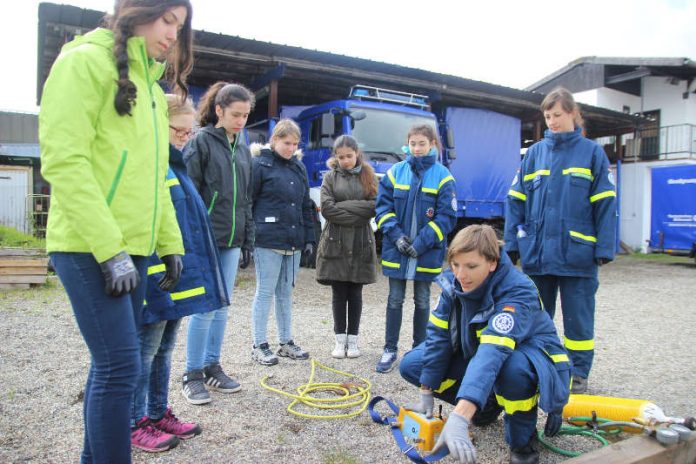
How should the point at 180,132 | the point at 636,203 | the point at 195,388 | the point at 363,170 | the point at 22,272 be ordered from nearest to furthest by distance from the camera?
the point at 180,132
the point at 195,388
the point at 363,170
the point at 22,272
the point at 636,203

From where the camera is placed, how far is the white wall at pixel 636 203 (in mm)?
17938

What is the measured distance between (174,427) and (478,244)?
171cm

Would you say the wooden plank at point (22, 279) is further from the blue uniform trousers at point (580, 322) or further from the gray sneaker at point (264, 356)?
the blue uniform trousers at point (580, 322)

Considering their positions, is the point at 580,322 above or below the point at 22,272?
above

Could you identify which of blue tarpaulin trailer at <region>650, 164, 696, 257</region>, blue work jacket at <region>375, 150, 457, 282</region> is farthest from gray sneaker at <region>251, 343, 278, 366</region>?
blue tarpaulin trailer at <region>650, 164, 696, 257</region>

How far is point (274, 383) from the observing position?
355 cm

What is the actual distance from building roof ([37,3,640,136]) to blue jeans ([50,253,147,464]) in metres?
7.80

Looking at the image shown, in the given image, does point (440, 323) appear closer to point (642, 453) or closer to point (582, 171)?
point (642, 453)

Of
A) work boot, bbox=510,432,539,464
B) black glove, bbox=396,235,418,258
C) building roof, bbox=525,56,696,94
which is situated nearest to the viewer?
work boot, bbox=510,432,539,464

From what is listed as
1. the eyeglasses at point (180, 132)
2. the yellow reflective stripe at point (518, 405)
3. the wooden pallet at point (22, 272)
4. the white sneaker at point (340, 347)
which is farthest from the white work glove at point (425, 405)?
the wooden pallet at point (22, 272)

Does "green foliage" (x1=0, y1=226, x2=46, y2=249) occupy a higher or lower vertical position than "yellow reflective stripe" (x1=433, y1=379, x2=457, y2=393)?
higher

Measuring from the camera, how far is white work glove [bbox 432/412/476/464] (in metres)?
1.89

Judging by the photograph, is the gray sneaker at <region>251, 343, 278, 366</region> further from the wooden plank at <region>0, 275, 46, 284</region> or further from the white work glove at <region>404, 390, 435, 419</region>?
the wooden plank at <region>0, 275, 46, 284</region>

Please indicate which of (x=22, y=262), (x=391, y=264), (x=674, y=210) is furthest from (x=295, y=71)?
(x=674, y=210)
